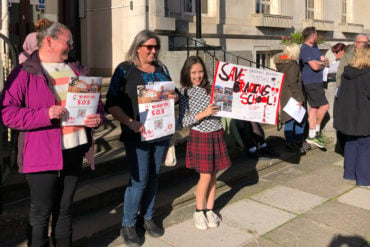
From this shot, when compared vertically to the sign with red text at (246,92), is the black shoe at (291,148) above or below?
below

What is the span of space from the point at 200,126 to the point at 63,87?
57.9 inches

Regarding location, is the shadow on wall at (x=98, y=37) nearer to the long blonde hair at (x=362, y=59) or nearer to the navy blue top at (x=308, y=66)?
the navy blue top at (x=308, y=66)

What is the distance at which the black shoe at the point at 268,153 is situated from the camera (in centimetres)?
612

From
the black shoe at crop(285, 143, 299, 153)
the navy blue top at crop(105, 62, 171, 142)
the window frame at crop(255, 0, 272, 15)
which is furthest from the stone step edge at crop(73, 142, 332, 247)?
the window frame at crop(255, 0, 272, 15)

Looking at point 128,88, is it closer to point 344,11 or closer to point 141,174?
point 141,174

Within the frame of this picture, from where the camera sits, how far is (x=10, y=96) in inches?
104

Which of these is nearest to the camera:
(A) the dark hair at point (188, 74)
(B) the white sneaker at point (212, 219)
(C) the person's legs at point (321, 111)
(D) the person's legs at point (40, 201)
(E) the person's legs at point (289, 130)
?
(D) the person's legs at point (40, 201)

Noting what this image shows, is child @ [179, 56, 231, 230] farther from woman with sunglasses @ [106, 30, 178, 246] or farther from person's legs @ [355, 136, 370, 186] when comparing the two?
person's legs @ [355, 136, 370, 186]

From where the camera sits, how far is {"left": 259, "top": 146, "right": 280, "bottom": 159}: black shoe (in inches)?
241

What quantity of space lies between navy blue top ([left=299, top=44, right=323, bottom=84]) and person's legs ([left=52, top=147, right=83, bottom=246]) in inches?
181

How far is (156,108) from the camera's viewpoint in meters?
3.33

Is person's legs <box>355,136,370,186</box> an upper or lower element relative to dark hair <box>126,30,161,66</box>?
lower

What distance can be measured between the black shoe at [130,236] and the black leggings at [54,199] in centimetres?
65

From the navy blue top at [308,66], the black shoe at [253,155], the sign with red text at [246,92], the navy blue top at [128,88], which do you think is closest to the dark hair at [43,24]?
the navy blue top at [128,88]
